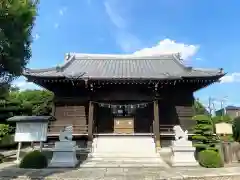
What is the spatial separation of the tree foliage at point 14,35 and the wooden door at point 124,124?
10.6 meters

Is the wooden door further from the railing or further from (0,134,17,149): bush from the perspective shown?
(0,134,17,149): bush

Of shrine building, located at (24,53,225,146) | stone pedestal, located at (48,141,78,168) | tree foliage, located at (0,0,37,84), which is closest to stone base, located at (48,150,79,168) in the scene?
stone pedestal, located at (48,141,78,168)

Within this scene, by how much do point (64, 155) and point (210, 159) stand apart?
6.46 m

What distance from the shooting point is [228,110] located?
58.6 metres

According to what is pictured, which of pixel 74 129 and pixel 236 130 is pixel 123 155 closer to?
pixel 74 129

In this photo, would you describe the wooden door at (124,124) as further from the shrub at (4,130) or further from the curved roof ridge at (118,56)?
the shrub at (4,130)

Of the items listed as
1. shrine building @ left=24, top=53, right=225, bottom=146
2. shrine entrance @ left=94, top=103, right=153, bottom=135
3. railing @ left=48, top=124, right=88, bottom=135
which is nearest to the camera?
shrine building @ left=24, top=53, right=225, bottom=146

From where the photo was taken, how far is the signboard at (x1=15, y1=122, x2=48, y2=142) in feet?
42.1

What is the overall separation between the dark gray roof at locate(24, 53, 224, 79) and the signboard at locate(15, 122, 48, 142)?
4.22m

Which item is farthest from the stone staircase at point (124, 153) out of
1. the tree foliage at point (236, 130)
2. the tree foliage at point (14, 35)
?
the tree foliage at point (14, 35)

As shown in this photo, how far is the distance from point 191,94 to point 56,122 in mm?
9343

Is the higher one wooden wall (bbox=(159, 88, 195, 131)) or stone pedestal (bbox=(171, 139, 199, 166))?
wooden wall (bbox=(159, 88, 195, 131))

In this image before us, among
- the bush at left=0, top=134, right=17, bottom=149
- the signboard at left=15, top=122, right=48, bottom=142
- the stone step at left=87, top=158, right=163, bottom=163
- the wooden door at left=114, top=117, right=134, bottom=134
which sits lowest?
the stone step at left=87, top=158, right=163, bottom=163

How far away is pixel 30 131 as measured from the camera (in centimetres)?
1294
